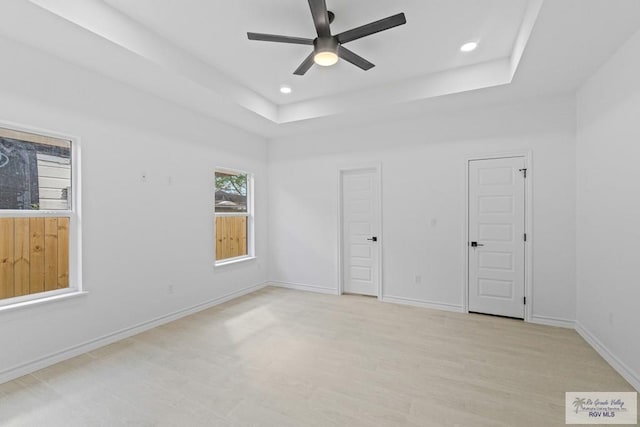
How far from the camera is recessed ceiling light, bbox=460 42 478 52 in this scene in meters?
2.90

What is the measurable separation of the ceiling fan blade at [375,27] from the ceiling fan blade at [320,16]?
146 mm

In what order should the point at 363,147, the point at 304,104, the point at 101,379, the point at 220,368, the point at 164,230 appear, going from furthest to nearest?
the point at 363,147
the point at 304,104
the point at 164,230
the point at 220,368
the point at 101,379

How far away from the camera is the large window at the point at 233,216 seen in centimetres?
455

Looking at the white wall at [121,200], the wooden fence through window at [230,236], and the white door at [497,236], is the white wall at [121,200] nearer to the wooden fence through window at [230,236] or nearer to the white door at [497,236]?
the wooden fence through window at [230,236]

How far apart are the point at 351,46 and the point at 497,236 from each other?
2971mm

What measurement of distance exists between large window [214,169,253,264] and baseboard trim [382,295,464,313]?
8.18 feet

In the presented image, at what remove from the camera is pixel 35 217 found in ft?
8.59

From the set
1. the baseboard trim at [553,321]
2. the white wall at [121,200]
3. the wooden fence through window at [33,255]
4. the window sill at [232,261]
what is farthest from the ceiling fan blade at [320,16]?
the baseboard trim at [553,321]

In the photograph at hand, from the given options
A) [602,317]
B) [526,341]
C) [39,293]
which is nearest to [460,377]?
[526,341]

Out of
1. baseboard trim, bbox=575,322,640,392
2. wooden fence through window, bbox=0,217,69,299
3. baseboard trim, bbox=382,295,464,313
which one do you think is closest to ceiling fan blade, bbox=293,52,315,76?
wooden fence through window, bbox=0,217,69,299

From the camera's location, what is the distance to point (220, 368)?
2.55 m

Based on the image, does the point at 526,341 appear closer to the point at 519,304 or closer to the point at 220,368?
the point at 519,304

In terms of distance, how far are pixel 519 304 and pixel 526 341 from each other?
0.75 metres

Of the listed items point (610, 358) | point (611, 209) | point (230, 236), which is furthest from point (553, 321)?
point (230, 236)
